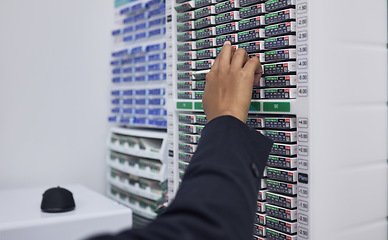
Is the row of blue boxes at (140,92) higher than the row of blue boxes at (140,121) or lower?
higher

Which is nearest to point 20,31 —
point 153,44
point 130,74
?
point 130,74

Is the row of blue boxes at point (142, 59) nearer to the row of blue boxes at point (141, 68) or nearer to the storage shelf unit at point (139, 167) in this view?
the row of blue boxes at point (141, 68)

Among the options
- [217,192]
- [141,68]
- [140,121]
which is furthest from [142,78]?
[217,192]

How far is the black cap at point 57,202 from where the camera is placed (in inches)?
47.3

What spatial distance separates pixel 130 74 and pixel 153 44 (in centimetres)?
25

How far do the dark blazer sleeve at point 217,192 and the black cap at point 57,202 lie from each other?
32.0 inches

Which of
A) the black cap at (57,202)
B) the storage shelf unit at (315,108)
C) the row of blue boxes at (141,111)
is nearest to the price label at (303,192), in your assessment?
the storage shelf unit at (315,108)

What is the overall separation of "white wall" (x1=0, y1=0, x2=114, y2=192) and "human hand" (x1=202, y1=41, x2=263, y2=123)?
1290 mm

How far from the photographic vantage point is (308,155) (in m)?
0.74

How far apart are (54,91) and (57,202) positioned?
2.47 feet

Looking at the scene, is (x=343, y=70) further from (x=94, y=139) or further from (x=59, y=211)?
(x=94, y=139)

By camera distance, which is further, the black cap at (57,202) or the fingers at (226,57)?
the black cap at (57,202)

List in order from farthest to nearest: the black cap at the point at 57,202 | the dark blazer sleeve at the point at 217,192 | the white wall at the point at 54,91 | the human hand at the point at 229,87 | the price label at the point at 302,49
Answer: the white wall at the point at 54,91 < the black cap at the point at 57,202 < the price label at the point at 302,49 < the human hand at the point at 229,87 < the dark blazer sleeve at the point at 217,192

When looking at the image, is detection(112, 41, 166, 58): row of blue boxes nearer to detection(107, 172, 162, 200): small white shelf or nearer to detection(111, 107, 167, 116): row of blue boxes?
detection(111, 107, 167, 116): row of blue boxes
